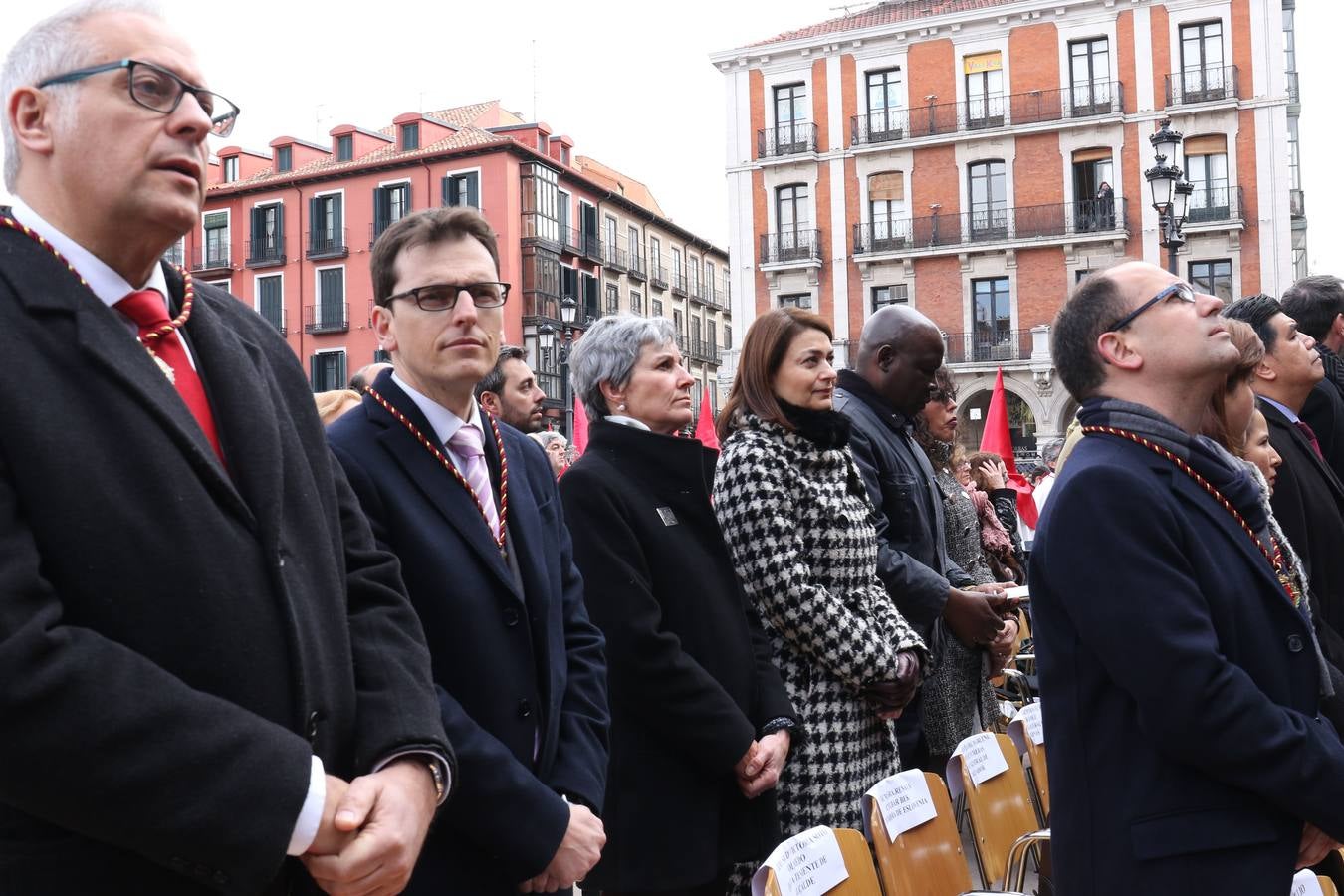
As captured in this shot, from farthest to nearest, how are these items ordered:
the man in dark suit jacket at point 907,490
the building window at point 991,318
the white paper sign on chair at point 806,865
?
the building window at point 991,318
the man in dark suit jacket at point 907,490
the white paper sign on chair at point 806,865

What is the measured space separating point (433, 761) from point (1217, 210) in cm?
3103

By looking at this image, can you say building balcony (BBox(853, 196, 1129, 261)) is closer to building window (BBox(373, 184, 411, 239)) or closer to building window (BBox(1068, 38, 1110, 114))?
building window (BBox(1068, 38, 1110, 114))

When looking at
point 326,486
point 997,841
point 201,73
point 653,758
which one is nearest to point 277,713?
point 326,486

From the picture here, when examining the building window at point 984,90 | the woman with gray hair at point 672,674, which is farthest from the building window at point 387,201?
the woman with gray hair at point 672,674

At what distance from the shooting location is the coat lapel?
2.38 meters

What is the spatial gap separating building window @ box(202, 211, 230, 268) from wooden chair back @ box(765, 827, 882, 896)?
42.5 m

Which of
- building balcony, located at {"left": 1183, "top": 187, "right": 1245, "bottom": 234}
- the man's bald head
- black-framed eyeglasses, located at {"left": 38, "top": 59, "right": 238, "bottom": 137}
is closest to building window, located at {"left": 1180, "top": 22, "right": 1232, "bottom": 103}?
building balcony, located at {"left": 1183, "top": 187, "right": 1245, "bottom": 234}

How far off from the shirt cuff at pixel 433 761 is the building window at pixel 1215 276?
3037 cm

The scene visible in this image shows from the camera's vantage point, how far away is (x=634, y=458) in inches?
128

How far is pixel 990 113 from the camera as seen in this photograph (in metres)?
31.0

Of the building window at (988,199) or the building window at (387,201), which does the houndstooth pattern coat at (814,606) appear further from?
the building window at (387,201)

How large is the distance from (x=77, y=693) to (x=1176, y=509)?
2080 mm

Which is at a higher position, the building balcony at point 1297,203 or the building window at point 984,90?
the building window at point 984,90

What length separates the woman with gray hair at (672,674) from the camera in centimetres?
298
